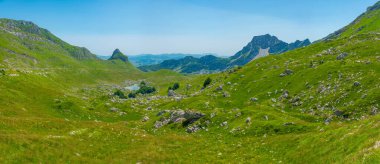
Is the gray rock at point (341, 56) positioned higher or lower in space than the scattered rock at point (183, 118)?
higher

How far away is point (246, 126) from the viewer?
5247 centimetres

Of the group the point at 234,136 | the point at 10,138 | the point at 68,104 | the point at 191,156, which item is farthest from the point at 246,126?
the point at 68,104

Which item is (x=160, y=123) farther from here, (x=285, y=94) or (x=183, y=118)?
(x=285, y=94)

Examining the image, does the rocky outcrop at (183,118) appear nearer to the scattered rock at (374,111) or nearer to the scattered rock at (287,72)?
the scattered rock at (374,111)

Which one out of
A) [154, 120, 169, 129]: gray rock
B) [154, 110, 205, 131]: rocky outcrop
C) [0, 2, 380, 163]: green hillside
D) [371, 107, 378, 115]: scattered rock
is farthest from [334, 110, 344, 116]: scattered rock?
[154, 120, 169, 129]: gray rock

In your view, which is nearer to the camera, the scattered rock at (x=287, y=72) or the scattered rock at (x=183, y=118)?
the scattered rock at (x=183, y=118)

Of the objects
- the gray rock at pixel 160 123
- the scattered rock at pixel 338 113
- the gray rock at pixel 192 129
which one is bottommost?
the gray rock at pixel 160 123

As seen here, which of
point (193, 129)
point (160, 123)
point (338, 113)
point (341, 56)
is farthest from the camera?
point (341, 56)

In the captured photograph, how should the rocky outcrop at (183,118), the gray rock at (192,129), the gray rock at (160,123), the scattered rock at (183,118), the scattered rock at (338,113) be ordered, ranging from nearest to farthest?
the scattered rock at (338,113) < the gray rock at (192,129) < the rocky outcrop at (183,118) < the scattered rock at (183,118) < the gray rock at (160,123)

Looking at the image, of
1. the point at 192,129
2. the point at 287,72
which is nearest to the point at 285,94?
the point at 287,72

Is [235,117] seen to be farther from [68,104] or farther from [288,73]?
[68,104]

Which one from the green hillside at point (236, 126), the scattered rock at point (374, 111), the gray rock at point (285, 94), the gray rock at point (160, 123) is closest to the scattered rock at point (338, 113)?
the green hillside at point (236, 126)

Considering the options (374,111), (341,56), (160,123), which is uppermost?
(341,56)

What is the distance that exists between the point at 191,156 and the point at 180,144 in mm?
7421
